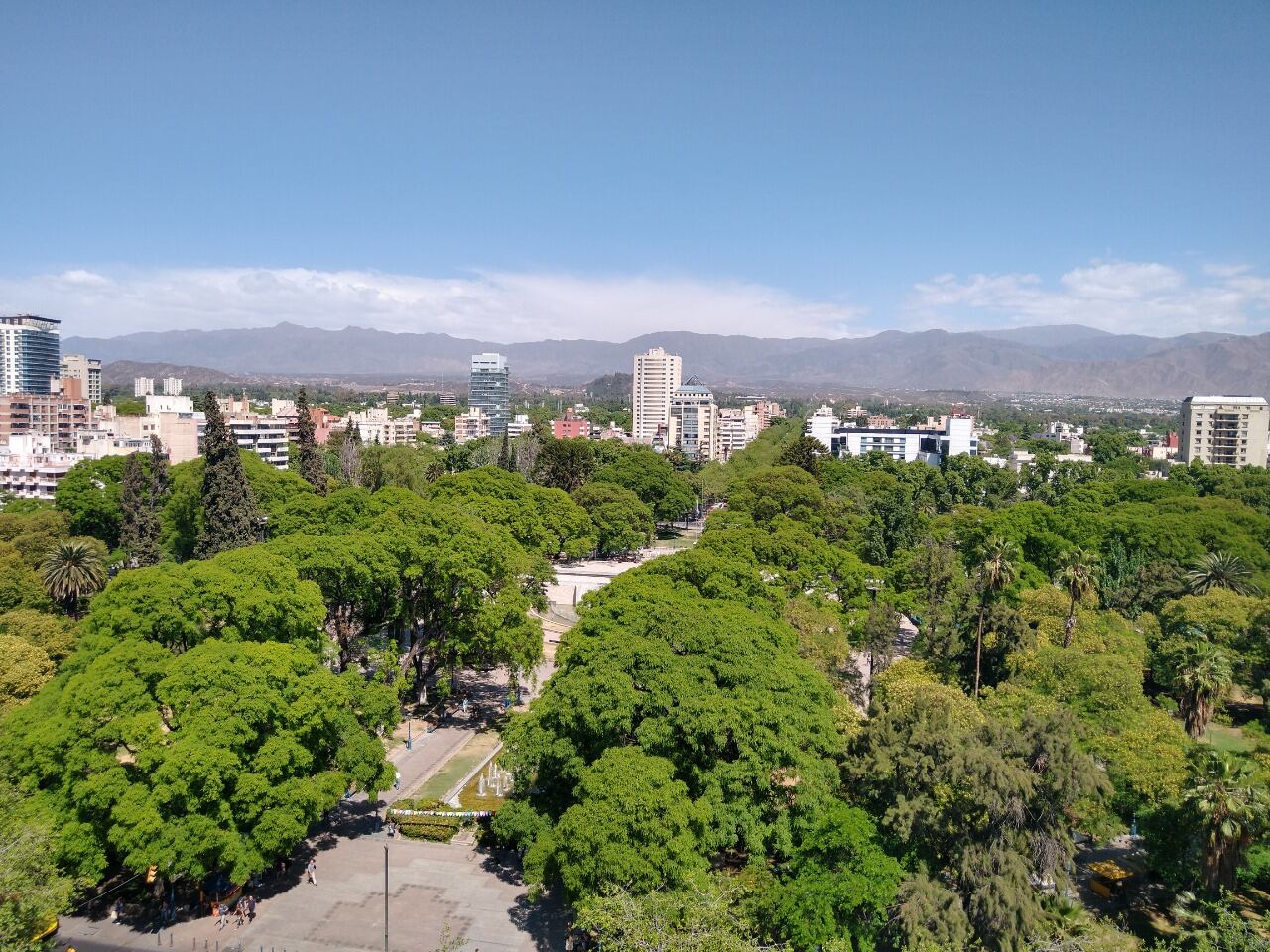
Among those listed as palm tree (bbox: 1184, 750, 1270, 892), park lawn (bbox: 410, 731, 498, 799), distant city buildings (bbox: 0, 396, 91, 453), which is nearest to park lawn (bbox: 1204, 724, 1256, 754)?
palm tree (bbox: 1184, 750, 1270, 892)

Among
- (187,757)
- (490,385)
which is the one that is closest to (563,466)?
(187,757)

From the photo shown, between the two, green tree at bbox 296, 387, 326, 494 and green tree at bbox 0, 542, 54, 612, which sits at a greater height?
green tree at bbox 296, 387, 326, 494

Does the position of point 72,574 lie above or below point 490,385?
below

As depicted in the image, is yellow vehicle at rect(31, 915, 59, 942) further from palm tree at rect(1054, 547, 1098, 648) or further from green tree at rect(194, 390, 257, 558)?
palm tree at rect(1054, 547, 1098, 648)

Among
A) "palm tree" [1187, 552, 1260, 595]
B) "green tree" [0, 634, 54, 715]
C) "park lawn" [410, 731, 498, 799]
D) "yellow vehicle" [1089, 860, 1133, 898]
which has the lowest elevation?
"park lawn" [410, 731, 498, 799]

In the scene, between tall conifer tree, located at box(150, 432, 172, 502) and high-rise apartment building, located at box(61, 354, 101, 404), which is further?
high-rise apartment building, located at box(61, 354, 101, 404)

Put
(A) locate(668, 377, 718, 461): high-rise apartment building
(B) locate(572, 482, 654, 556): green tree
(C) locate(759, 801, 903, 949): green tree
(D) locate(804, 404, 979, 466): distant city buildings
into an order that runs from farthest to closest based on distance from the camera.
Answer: (A) locate(668, 377, 718, 461): high-rise apartment building, (D) locate(804, 404, 979, 466): distant city buildings, (B) locate(572, 482, 654, 556): green tree, (C) locate(759, 801, 903, 949): green tree

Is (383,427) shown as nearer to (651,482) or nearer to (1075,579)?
(651,482)

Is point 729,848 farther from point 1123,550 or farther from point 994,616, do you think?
point 1123,550
